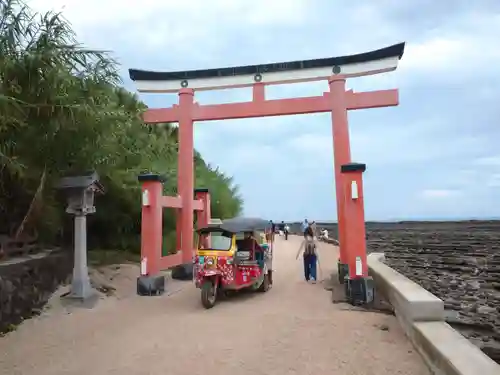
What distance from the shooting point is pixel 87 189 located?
8.36 metres

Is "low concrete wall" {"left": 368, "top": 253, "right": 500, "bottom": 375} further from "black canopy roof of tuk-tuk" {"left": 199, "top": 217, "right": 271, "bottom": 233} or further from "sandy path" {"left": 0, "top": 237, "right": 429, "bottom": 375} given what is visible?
Answer: "black canopy roof of tuk-tuk" {"left": 199, "top": 217, "right": 271, "bottom": 233}

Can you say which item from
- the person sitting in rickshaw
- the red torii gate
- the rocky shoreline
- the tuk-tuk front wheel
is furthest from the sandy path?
the red torii gate

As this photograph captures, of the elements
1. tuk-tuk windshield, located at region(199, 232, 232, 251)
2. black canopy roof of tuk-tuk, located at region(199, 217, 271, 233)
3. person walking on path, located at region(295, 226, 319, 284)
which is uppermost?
black canopy roof of tuk-tuk, located at region(199, 217, 271, 233)

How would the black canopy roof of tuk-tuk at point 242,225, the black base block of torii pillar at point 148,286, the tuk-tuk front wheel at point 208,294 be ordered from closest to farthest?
the tuk-tuk front wheel at point 208,294, the black canopy roof of tuk-tuk at point 242,225, the black base block of torii pillar at point 148,286

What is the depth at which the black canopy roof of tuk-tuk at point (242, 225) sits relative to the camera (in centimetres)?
891

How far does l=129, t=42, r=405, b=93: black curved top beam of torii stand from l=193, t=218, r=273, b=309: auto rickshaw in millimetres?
3966

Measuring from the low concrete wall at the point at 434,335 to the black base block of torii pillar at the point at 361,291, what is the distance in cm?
34

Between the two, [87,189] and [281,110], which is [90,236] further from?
[281,110]

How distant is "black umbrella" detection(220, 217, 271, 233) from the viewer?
8.92 m

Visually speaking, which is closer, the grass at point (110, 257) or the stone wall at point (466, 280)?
the stone wall at point (466, 280)

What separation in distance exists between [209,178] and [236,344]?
14037 millimetres

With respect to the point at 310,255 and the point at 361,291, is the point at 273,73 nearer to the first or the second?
the point at 310,255

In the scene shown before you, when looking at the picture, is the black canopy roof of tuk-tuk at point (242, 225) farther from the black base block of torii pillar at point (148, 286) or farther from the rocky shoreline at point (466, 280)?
the rocky shoreline at point (466, 280)

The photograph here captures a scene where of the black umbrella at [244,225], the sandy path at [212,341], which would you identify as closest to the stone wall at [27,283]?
the sandy path at [212,341]
